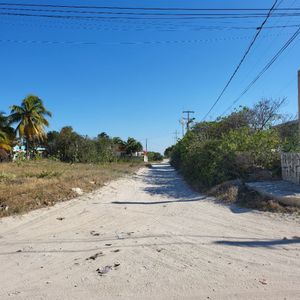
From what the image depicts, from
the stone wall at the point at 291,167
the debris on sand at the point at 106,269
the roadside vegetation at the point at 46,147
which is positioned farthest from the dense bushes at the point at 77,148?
the debris on sand at the point at 106,269

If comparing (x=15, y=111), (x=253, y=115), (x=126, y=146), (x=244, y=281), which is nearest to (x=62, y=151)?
(x=15, y=111)

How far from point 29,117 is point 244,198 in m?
45.6

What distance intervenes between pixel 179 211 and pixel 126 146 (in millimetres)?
94507

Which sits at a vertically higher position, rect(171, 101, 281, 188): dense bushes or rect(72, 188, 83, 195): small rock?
rect(171, 101, 281, 188): dense bushes

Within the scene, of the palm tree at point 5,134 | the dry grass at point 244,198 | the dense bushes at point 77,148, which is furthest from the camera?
the dense bushes at point 77,148

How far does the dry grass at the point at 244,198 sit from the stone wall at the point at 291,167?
6.52 feet

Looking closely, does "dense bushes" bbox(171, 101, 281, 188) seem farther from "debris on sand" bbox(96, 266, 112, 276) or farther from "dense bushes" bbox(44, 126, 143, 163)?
"dense bushes" bbox(44, 126, 143, 163)

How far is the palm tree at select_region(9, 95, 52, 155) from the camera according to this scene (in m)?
52.8

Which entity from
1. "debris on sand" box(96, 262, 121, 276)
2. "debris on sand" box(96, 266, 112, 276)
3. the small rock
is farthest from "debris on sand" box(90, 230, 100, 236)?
the small rock

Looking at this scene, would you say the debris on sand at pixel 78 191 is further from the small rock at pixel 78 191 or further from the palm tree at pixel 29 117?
the palm tree at pixel 29 117

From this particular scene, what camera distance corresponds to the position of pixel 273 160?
17.7 m

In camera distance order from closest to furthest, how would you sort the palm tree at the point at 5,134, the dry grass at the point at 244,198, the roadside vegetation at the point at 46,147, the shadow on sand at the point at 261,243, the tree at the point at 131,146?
1. the shadow on sand at the point at 261,243
2. the dry grass at the point at 244,198
3. the roadside vegetation at the point at 46,147
4. the palm tree at the point at 5,134
5. the tree at the point at 131,146

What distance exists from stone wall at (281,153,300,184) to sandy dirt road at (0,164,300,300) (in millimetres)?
4051

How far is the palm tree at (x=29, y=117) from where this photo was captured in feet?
173
